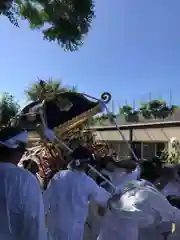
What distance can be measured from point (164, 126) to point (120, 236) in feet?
34.1

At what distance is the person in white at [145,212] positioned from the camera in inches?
127

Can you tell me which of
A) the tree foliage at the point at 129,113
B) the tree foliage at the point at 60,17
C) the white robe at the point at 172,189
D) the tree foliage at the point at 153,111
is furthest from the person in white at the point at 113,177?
the tree foliage at the point at 129,113

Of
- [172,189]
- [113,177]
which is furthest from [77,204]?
[172,189]

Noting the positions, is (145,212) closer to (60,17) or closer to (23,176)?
(23,176)

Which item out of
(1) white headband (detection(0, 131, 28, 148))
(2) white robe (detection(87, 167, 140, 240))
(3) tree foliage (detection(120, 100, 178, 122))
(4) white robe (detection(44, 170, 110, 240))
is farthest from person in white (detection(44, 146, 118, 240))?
(3) tree foliage (detection(120, 100, 178, 122))

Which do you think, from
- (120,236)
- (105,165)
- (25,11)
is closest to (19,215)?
(120,236)

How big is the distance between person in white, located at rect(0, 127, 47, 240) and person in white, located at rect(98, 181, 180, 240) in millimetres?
898

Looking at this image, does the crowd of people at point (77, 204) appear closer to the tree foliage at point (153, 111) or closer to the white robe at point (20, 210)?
the white robe at point (20, 210)

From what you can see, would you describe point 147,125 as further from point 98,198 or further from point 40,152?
point 98,198

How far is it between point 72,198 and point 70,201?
1.6 inches

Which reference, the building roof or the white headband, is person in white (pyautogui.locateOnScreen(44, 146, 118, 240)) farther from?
the building roof

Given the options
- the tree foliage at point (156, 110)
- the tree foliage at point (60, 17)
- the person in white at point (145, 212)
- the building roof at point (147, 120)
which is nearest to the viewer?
the person in white at point (145, 212)

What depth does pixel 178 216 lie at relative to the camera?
3.26 meters

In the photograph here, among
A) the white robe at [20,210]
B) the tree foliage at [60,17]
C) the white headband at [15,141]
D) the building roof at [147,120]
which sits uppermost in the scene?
the tree foliage at [60,17]
